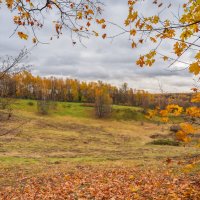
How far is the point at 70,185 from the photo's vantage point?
12.0m

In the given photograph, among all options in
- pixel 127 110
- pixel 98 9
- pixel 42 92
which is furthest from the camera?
pixel 42 92

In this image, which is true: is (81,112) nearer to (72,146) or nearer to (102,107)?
(102,107)

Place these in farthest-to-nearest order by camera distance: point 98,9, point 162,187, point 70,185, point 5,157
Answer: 1. point 5,157
2. point 70,185
3. point 162,187
4. point 98,9

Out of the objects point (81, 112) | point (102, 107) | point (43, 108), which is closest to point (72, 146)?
point (43, 108)

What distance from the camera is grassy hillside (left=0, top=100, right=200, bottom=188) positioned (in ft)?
67.5

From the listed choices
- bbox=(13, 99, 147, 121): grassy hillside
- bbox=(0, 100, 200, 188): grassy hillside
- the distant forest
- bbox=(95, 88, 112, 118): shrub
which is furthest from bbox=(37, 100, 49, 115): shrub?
the distant forest

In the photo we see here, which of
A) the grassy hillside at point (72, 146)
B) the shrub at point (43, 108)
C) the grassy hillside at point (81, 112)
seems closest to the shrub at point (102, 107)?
the grassy hillside at point (81, 112)

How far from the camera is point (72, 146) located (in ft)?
114

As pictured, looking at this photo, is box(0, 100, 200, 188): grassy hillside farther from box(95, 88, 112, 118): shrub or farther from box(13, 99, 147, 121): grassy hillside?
box(95, 88, 112, 118): shrub

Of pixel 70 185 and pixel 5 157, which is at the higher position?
pixel 70 185

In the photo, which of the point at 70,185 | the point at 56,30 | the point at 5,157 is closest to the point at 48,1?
the point at 56,30

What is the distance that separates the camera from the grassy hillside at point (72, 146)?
67.5 ft

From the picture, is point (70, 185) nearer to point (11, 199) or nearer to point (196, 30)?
point (11, 199)

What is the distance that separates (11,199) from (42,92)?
115 m
